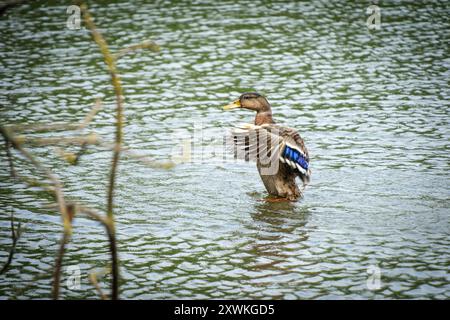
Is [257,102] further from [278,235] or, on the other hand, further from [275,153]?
[278,235]

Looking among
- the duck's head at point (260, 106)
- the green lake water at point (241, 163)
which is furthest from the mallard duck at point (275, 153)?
the green lake water at point (241, 163)

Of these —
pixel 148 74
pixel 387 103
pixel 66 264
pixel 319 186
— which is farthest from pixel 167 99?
pixel 66 264

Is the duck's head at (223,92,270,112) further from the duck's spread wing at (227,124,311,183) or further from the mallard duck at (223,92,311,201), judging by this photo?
the duck's spread wing at (227,124,311,183)

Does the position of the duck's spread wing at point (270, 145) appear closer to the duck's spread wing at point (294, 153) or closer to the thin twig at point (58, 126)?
the duck's spread wing at point (294, 153)

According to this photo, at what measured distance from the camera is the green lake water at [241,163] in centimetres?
802

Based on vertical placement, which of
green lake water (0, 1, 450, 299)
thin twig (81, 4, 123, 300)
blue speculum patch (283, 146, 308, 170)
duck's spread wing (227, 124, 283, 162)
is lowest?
green lake water (0, 1, 450, 299)

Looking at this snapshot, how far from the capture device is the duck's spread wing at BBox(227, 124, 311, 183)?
9.48 m

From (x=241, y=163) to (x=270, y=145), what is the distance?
193 cm

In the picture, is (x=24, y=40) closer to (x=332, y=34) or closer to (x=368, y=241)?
(x=332, y=34)

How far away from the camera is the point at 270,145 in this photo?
380 inches

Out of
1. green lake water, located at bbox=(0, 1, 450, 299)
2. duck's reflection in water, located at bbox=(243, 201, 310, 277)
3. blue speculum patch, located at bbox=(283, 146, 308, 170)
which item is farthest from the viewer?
blue speculum patch, located at bbox=(283, 146, 308, 170)

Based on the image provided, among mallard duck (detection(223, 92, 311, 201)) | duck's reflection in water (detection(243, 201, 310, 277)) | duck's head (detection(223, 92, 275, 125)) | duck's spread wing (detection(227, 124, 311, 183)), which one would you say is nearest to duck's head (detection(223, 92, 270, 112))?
duck's head (detection(223, 92, 275, 125))

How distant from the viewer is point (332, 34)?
57.2 feet

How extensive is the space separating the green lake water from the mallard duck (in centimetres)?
23
